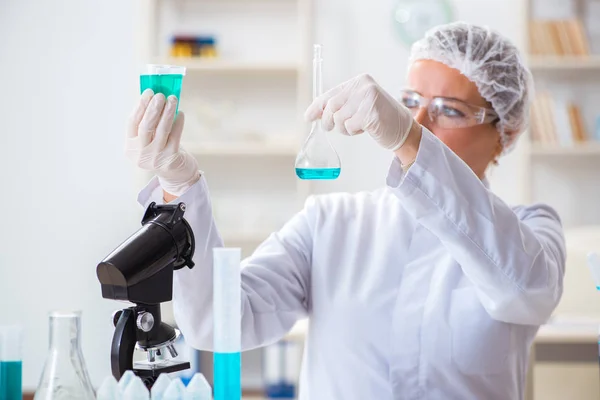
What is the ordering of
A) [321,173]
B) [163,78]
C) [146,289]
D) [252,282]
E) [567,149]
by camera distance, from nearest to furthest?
[146,289], [163,78], [321,173], [252,282], [567,149]

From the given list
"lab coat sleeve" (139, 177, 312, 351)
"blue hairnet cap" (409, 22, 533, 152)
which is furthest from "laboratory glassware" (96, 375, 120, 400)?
A: "blue hairnet cap" (409, 22, 533, 152)

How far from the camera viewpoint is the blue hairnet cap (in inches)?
67.8

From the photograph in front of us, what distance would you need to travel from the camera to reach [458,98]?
5.54ft

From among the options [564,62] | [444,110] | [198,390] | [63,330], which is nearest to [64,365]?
[63,330]

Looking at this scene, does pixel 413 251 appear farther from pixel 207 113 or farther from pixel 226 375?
pixel 207 113

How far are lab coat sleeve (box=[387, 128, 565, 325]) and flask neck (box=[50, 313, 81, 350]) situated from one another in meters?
0.53

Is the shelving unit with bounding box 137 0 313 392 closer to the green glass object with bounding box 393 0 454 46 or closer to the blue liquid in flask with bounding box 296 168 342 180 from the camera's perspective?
the green glass object with bounding box 393 0 454 46

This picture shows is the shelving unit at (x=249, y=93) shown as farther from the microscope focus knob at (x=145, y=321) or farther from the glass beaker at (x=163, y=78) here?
the microscope focus knob at (x=145, y=321)

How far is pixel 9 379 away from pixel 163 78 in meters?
0.47

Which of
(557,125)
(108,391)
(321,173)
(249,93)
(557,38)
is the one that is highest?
(557,38)

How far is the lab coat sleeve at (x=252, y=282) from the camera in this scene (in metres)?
1.34

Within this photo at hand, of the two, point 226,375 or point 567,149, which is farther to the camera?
point 567,149

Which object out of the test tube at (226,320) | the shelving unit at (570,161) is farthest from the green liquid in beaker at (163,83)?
the shelving unit at (570,161)

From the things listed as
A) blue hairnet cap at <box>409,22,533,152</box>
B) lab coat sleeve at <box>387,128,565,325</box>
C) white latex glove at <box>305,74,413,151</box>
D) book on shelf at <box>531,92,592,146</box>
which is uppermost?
book on shelf at <box>531,92,592,146</box>
